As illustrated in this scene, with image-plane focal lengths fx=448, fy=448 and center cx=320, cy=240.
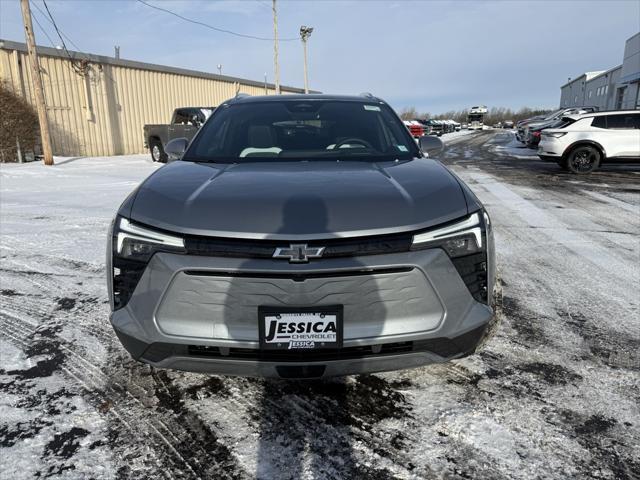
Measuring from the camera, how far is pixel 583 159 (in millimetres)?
11953

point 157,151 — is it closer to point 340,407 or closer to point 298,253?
point 340,407

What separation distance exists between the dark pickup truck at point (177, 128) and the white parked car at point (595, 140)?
1023 centimetres

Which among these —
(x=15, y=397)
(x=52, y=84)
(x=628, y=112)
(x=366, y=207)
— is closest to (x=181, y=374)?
(x=15, y=397)

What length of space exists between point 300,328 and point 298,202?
21.0 inches

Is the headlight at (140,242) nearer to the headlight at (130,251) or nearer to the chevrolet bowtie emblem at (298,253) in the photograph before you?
the headlight at (130,251)

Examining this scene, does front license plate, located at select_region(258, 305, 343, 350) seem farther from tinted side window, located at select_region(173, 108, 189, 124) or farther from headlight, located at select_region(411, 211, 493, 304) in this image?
tinted side window, located at select_region(173, 108, 189, 124)

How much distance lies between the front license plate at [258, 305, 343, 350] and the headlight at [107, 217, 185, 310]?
1.53 ft

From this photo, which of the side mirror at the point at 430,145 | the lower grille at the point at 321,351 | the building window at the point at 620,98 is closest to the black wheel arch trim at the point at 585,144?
the side mirror at the point at 430,145

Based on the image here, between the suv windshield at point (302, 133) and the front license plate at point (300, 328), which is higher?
the suv windshield at point (302, 133)

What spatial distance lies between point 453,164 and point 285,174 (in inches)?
529

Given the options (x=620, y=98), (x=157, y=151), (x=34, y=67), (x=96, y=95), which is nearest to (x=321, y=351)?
(x=34, y=67)

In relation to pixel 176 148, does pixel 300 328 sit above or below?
below

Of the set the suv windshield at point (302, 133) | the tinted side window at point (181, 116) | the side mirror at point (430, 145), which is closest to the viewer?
the suv windshield at point (302, 133)

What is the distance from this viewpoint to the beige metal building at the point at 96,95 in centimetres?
1614
